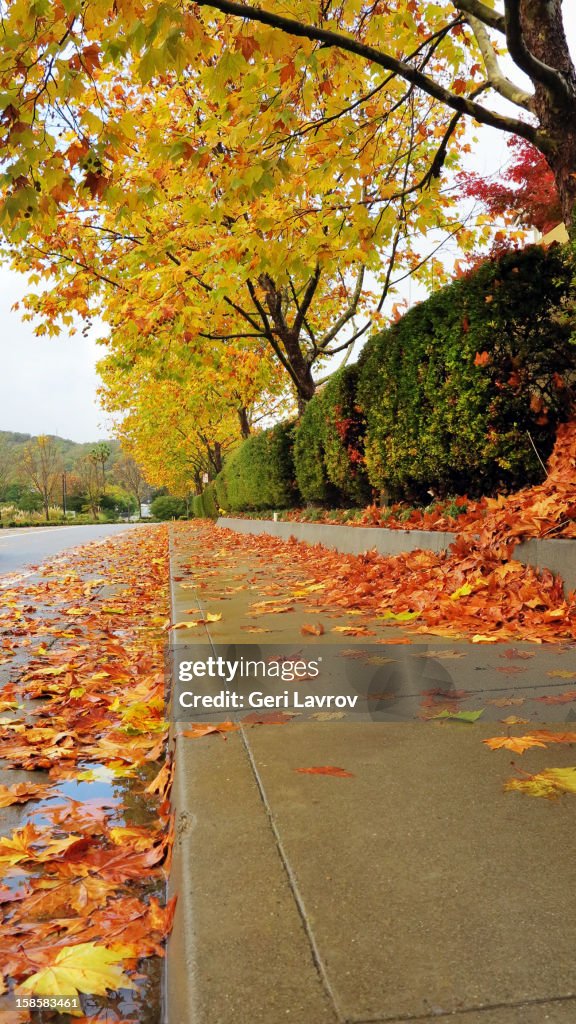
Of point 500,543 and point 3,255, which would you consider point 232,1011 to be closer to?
point 500,543

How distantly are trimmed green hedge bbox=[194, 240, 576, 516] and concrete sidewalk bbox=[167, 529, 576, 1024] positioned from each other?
10.5 ft

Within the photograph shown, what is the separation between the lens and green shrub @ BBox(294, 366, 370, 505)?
8.62m

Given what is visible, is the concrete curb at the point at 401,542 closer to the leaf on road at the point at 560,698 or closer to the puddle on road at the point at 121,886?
the leaf on road at the point at 560,698

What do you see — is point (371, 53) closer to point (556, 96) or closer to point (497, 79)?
point (556, 96)

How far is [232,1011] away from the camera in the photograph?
107 centimetres

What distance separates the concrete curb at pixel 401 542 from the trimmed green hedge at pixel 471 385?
2.28 feet

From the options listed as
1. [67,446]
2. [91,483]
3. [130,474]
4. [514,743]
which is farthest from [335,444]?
[67,446]

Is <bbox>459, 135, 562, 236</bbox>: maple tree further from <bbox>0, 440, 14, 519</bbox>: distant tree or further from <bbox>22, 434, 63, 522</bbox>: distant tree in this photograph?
<bbox>0, 440, 14, 519</bbox>: distant tree

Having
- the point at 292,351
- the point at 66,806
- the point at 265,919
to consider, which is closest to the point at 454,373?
the point at 66,806

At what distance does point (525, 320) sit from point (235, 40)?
112 inches

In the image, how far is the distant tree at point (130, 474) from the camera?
8756 centimetres

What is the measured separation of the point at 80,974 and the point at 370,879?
0.59 metres

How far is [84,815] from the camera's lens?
215 centimetres

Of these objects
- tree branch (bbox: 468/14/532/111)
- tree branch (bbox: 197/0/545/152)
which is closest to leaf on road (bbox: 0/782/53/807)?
tree branch (bbox: 197/0/545/152)
